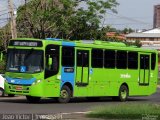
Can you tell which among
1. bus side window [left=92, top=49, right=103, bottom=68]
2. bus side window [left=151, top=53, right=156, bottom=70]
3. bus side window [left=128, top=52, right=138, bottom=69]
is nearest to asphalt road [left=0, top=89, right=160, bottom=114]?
bus side window [left=92, top=49, right=103, bottom=68]

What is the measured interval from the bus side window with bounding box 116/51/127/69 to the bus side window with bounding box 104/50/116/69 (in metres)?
0.36

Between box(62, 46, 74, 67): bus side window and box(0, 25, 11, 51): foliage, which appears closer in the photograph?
box(62, 46, 74, 67): bus side window

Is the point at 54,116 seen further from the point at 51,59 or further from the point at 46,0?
the point at 46,0

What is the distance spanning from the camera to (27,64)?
24547mm

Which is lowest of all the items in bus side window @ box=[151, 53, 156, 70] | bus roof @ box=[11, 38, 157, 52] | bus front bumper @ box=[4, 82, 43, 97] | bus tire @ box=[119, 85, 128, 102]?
bus tire @ box=[119, 85, 128, 102]

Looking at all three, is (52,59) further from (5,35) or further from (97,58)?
(5,35)

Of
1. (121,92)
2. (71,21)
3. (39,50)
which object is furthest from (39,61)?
(71,21)

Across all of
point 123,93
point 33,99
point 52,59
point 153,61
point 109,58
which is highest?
point 52,59

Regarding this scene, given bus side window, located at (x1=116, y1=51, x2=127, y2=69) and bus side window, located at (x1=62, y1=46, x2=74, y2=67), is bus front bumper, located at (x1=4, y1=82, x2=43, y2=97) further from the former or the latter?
bus side window, located at (x1=116, y1=51, x2=127, y2=69)

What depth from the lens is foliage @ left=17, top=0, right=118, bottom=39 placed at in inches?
1711

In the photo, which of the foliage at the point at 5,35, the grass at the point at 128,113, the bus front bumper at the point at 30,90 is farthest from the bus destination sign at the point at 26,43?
the foliage at the point at 5,35

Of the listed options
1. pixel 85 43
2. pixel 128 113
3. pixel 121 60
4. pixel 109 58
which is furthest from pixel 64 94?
pixel 128 113

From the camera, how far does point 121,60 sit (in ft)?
95.5

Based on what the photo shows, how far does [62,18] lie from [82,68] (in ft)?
56.9
